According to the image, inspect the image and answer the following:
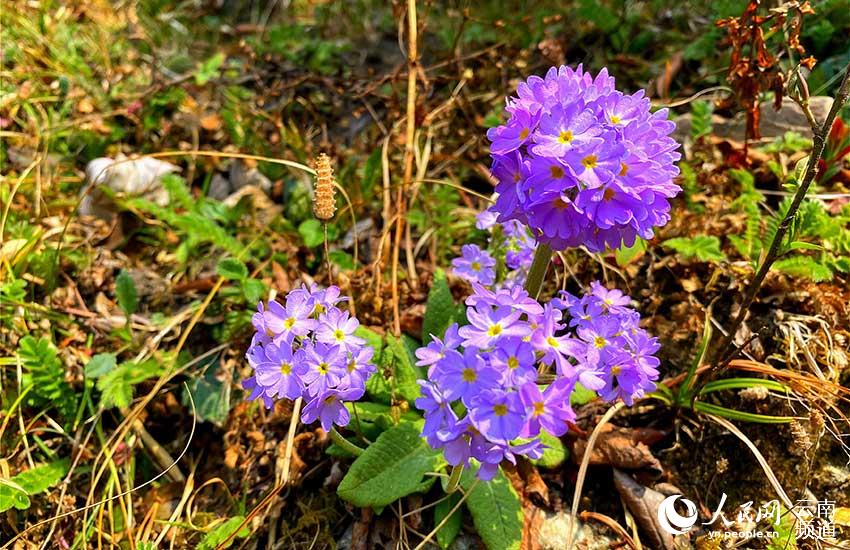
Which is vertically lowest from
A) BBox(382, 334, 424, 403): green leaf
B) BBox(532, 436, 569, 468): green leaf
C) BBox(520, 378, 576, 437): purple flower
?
BBox(532, 436, 569, 468): green leaf

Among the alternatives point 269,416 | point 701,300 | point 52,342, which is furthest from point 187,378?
point 701,300

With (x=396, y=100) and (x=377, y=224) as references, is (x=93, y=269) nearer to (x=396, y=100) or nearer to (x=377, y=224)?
(x=377, y=224)

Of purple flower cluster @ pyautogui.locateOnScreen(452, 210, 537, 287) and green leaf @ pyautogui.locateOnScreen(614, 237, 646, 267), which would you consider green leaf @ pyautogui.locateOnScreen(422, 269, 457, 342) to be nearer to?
purple flower cluster @ pyautogui.locateOnScreen(452, 210, 537, 287)

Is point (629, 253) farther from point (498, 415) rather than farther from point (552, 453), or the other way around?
point (498, 415)

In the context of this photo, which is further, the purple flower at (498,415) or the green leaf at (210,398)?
the green leaf at (210,398)

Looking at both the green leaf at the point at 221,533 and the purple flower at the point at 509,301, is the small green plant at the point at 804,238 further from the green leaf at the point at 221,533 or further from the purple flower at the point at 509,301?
the green leaf at the point at 221,533

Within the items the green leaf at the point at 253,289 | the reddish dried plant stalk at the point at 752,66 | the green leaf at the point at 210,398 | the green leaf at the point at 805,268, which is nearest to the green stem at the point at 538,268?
the green leaf at the point at 805,268

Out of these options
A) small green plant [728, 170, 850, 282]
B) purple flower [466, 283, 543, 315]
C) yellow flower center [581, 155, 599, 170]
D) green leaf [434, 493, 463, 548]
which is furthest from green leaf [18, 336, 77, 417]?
small green plant [728, 170, 850, 282]
